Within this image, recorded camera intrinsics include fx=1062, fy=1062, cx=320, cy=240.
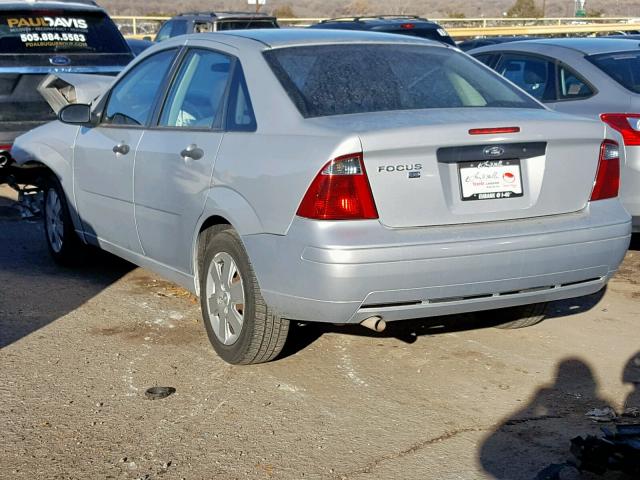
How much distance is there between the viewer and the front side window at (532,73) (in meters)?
8.50

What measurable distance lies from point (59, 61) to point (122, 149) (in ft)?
13.2

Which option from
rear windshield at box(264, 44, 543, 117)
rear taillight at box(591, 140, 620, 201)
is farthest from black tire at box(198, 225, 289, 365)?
rear taillight at box(591, 140, 620, 201)

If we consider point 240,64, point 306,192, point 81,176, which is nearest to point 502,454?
point 306,192

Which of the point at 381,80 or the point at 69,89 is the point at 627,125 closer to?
the point at 381,80

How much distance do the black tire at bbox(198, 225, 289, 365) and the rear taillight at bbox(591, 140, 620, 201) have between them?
1661 mm

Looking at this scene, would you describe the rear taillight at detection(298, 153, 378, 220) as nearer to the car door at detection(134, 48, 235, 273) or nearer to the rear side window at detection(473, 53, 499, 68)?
the car door at detection(134, 48, 235, 273)

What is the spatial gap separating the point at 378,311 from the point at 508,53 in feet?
16.6

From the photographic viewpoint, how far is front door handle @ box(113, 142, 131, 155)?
6271 millimetres

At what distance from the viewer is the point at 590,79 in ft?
26.3

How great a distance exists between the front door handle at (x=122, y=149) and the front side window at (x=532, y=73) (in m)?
3.46

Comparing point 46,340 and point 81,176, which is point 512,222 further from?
point 81,176

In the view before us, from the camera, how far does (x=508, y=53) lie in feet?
30.2

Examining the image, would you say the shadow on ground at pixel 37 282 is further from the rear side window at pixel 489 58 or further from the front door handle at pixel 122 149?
the rear side window at pixel 489 58

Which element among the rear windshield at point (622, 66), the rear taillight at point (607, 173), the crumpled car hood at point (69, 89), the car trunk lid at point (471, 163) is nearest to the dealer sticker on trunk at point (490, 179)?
the car trunk lid at point (471, 163)
